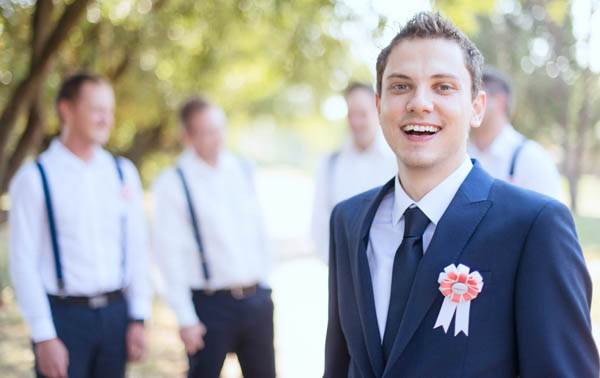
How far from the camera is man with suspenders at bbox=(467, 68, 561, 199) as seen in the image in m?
3.46

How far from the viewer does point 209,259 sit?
3771 millimetres

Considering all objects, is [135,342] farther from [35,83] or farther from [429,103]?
[35,83]

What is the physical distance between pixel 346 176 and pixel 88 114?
1.82 metres

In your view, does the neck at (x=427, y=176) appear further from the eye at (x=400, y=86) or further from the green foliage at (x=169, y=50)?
the green foliage at (x=169, y=50)

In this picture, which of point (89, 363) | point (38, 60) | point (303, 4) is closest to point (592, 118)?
point (303, 4)

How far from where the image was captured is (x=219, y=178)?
3.94 meters

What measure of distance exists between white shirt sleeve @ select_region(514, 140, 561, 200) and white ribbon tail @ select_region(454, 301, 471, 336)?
84.4 inches

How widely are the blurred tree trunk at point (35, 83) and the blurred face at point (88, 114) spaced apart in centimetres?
302

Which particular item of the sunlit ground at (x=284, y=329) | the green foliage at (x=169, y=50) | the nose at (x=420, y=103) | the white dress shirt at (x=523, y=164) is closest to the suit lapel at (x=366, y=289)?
the nose at (x=420, y=103)

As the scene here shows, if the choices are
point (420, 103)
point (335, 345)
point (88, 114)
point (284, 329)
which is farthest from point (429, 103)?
point (284, 329)

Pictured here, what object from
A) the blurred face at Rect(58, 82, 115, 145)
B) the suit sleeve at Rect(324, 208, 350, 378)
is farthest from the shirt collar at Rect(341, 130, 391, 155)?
the suit sleeve at Rect(324, 208, 350, 378)

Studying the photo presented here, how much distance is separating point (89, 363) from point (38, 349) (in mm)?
338

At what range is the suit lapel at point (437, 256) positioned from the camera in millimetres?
1568

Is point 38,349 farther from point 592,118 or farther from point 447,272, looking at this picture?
point 592,118
